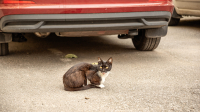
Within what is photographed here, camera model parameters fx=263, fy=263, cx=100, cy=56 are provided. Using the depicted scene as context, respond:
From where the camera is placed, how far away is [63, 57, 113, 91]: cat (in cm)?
289

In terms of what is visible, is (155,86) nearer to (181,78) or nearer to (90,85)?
(181,78)

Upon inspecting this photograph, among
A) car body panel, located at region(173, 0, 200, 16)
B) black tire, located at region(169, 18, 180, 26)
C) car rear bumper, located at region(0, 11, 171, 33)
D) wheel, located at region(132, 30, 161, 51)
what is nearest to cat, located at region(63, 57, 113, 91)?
car rear bumper, located at region(0, 11, 171, 33)

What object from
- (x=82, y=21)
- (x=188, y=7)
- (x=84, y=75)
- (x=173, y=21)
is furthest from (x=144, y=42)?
(x=173, y=21)

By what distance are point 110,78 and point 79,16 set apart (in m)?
0.96

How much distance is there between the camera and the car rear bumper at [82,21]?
354 centimetres

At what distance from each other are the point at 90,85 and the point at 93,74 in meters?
0.13

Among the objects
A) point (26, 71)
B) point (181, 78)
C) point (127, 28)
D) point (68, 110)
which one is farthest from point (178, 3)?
point (68, 110)

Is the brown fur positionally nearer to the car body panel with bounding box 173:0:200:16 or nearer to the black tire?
the car body panel with bounding box 173:0:200:16

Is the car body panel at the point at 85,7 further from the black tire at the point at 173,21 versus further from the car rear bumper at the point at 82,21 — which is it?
the black tire at the point at 173,21

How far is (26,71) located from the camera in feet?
12.2

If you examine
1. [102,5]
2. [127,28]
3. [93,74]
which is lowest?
[93,74]

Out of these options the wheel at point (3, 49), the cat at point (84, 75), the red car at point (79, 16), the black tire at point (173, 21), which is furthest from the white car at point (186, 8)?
the wheel at point (3, 49)

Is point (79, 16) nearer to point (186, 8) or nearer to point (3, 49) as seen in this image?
point (3, 49)

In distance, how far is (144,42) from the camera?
4.64 metres
